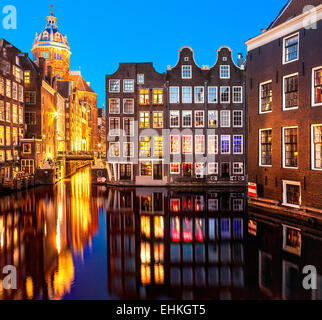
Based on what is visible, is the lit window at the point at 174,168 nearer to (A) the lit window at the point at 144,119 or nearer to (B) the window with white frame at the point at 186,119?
(B) the window with white frame at the point at 186,119

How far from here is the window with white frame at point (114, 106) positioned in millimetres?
40125

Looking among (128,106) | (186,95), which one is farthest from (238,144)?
(128,106)

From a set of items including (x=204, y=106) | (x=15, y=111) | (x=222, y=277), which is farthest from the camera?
(x=15, y=111)

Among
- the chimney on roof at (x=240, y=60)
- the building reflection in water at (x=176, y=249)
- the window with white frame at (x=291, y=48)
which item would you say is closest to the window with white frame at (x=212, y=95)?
the chimney on roof at (x=240, y=60)

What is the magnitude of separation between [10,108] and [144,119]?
1929 cm

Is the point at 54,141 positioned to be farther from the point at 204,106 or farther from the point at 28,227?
the point at 28,227

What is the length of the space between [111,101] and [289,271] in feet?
112

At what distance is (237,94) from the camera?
39.0 metres

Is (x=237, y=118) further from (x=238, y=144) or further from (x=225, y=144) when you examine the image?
(x=225, y=144)

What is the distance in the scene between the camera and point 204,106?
1537 inches

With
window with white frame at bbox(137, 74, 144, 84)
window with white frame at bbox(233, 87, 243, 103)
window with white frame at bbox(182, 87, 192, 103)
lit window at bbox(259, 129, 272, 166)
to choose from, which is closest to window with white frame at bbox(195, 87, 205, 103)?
window with white frame at bbox(182, 87, 192, 103)

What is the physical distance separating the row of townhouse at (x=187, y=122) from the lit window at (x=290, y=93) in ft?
58.4
